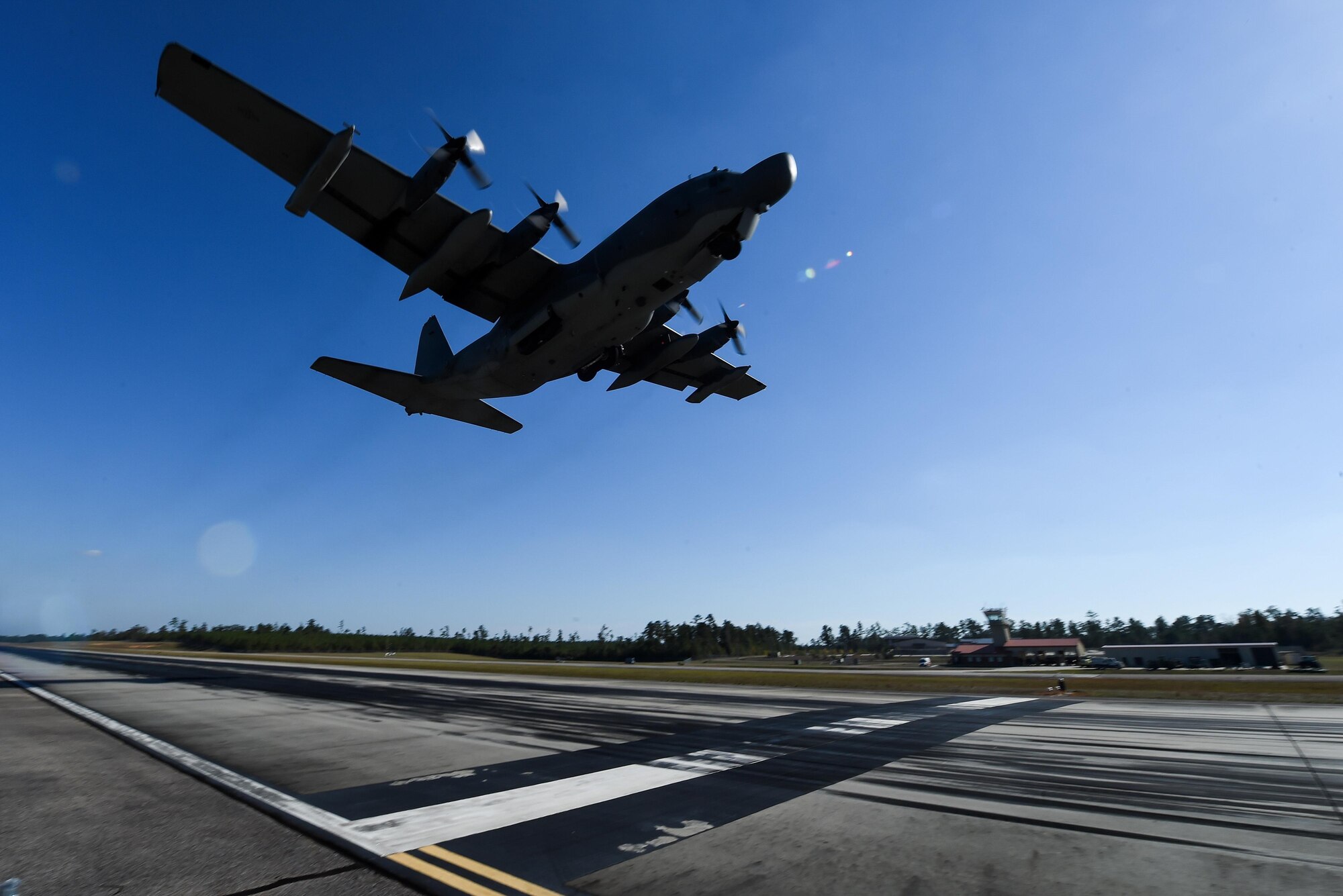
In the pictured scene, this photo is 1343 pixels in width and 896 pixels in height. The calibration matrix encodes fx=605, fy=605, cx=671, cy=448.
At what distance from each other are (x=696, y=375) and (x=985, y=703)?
15396mm

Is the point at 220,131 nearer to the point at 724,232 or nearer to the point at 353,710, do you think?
the point at 724,232

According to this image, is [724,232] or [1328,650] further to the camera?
[1328,650]

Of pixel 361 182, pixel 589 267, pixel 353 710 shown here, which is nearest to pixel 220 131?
pixel 361 182

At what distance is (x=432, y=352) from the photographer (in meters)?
22.2

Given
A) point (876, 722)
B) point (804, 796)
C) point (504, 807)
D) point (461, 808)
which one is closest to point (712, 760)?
point (804, 796)

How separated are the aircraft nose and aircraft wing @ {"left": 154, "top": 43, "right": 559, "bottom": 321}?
7122 millimetres

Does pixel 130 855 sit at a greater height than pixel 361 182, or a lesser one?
lesser

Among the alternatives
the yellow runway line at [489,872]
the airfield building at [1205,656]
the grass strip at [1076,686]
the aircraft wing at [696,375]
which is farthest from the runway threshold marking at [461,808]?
the airfield building at [1205,656]

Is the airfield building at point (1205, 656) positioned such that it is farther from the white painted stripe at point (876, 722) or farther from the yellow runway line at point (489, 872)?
the yellow runway line at point (489, 872)

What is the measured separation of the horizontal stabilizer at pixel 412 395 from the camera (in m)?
19.9

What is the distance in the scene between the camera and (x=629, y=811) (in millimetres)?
7016

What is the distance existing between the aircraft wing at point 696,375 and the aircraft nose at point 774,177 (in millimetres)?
7083

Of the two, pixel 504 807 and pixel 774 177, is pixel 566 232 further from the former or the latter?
pixel 504 807

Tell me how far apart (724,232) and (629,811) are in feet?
44.5
